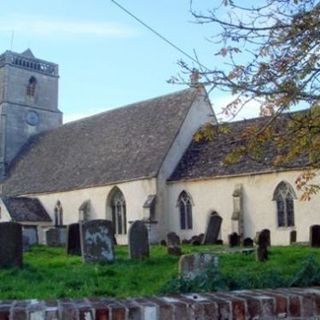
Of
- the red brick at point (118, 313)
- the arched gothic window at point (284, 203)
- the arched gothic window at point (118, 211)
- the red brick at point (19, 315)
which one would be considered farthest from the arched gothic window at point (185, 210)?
the red brick at point (19, 315)

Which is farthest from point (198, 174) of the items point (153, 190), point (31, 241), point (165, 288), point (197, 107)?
point (165, 288)

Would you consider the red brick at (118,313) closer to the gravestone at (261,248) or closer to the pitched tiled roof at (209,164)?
the gravestone at (261,248)

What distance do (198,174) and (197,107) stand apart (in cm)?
485

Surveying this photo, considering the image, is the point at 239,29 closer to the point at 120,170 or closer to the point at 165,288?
the point at 165,288

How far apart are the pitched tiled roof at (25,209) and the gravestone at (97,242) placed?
1943 centimetres

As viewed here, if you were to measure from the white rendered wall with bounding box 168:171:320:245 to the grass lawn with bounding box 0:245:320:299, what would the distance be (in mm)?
9900

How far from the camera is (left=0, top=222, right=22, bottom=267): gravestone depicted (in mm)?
11906

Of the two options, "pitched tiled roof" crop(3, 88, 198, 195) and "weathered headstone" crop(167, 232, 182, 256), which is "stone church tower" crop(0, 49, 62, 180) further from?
"weathered headstone" crop(167, 232, 182, 256)

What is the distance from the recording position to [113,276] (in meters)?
9.98

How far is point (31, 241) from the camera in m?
23.8

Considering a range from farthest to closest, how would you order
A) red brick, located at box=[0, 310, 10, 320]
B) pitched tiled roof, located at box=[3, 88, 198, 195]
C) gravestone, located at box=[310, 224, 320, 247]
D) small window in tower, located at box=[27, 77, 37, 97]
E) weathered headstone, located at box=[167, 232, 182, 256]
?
small window in tower, located at box=[27, 77, 37, 97] → pitched tiled roof, located at box=[3, 88, 198, 195] → gravestone, located at box=[310, 224, 320, 247] → weathered headstone, located at box=[167, 232, 182, 256] → red brick, located at box=[0, 310, 10, 320]

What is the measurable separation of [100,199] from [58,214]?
4.22 m

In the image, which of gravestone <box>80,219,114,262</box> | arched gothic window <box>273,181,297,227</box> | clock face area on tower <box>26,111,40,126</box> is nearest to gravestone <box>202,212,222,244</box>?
arched gothic window <box>273,181,297,227</box>

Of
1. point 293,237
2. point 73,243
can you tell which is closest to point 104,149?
point 293,237
